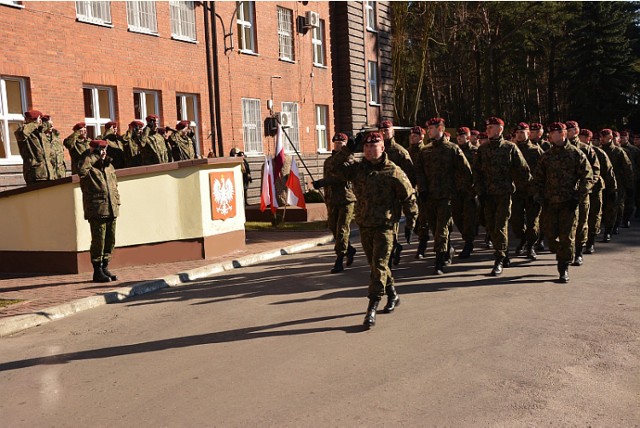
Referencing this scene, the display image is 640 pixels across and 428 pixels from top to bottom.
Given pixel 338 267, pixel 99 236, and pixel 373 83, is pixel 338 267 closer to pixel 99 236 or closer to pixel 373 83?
pixel 99 236

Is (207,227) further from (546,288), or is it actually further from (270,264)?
(546,288)

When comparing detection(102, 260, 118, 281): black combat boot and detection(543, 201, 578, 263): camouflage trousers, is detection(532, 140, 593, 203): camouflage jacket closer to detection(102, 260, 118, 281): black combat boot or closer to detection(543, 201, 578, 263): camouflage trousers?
detection(543, 201, 578, 263): camouflage trousers

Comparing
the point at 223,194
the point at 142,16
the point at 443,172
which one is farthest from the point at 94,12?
the point at 443,172

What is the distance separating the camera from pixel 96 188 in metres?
10.4

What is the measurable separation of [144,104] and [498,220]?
1211 centimetres

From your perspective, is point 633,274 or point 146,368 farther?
point 633,274

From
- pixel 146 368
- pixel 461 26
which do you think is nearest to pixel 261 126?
pixel 146 368

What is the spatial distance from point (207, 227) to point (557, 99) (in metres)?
48.8

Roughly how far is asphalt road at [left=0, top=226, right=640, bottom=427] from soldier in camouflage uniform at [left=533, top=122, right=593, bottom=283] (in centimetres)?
56

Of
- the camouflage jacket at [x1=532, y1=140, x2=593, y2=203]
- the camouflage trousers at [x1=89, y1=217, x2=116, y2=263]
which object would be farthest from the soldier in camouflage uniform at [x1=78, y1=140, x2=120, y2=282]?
the camouflage jacket at [x1=532, y1=140, x2=593, y2=203]

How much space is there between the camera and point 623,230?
49.3 feet

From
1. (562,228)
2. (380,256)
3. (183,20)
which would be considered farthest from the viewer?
(183,20)

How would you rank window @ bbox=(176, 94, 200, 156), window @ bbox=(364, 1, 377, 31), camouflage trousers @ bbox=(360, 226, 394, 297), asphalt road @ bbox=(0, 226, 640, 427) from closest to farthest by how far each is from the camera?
asphalt road @ bbox=(0, 226, 640, 427) → camouflage trousers @ bbox=(360, 226, 394, 297) → window @ bbox=(176, 94, 200, 156) → window @ bbox=(364, 1, 377, 31)

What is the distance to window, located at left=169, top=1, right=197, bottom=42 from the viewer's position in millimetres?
19922
